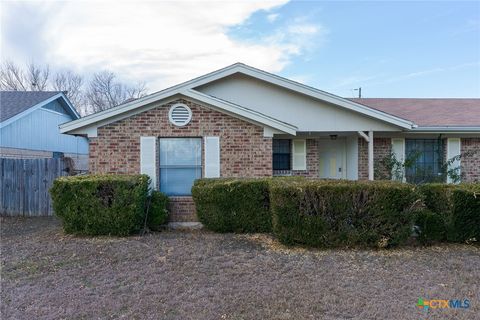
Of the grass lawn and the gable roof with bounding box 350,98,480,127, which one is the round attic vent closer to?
the grass lawn

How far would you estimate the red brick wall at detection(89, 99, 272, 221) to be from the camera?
8.16m

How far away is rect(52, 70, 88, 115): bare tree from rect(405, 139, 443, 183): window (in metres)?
33.7

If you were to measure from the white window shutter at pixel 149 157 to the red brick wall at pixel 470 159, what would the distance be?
382 inches

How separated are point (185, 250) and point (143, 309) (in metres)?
2.29

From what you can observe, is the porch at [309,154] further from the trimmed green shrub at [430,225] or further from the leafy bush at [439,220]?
the trimmed green shrub at [430,225]

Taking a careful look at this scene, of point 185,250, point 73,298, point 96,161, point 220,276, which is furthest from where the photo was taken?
point 96,161

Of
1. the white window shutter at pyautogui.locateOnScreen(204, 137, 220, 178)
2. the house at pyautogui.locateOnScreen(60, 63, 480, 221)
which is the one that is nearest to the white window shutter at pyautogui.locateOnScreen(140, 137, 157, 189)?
the house at pyautogui.locateOnScreen(60, 63, 480, 221)

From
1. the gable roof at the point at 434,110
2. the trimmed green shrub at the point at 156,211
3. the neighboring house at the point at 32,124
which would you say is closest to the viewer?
the trimmed green shrub at the point at 156,211

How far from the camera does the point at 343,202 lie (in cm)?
606

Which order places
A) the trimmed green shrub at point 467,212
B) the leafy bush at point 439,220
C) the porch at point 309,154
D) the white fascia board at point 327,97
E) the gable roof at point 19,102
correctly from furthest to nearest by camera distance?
the gable roof at point 19,102 → the porch at point 309,154 → the white fascia board at point 327,97 → the leafy bush at point 439,220 → the trimmed green shrub at point 467,212

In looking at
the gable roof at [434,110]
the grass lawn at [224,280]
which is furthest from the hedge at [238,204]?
the gable roof at [434,110]

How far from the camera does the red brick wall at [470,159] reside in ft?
35.8

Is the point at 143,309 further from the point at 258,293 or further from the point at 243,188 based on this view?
the point at 243,188

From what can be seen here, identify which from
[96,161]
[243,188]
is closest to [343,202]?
[243,188]
